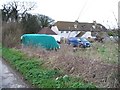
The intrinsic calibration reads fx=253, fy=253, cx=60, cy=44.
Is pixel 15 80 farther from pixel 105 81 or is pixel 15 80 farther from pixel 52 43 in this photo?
pixel 52 43

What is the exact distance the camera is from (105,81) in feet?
22.3

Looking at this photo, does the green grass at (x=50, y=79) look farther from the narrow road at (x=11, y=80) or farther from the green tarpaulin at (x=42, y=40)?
the green tarpaulin at (x=42, y=40)

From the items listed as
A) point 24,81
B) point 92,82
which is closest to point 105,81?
point 92,82

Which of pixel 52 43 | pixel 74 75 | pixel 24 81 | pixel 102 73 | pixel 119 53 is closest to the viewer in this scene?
→ pixel 119 53

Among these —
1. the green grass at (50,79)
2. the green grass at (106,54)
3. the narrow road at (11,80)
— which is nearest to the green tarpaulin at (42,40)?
the green grass at (106,54)

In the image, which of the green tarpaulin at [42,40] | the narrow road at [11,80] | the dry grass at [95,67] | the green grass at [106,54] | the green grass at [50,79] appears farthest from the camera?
the green tarpaulin at [42,40]

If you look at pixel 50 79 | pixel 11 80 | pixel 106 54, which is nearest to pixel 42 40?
pixel 106 54

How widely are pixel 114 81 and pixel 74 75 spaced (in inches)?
88.2

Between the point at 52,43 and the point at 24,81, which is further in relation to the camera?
the point at 52,43

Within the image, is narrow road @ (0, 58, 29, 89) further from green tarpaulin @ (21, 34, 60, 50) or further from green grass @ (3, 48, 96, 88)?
green tarpaulin @ (21, 34, 60, 50)

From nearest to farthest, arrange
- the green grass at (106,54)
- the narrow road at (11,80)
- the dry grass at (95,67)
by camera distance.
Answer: the dry grass at (95,67) < the green grass at (106,54) < the narrow road at (11,80)

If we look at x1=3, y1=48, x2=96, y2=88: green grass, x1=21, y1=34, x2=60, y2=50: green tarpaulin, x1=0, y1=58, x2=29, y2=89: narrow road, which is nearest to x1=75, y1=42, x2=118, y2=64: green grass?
x1=3, y1=48, x2=96, y2=88: green grass

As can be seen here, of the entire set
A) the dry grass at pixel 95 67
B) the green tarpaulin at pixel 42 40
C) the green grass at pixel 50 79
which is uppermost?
the dry grass at pixel 95 67

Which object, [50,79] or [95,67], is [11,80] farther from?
[95,67]
